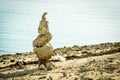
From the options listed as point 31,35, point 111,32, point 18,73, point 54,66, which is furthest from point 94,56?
point 111,32

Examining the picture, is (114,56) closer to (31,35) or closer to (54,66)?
(54,66)

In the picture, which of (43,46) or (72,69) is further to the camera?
(43,46)

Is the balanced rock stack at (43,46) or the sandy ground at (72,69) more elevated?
the balanced rock stack at (43,46)

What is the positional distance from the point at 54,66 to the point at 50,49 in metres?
1.83

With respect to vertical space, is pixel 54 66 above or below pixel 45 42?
below

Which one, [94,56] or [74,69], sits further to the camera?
[94,56]

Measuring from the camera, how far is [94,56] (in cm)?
3494

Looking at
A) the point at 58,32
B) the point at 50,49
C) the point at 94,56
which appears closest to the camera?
the point at 50,49

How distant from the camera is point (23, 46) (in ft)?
268

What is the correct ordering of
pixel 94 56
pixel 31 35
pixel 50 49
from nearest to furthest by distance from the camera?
1. pixel 50 49
2. pixel 94 56
3. pixel 31 35

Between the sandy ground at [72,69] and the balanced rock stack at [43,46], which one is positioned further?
the balanced rock stack at [43,46]

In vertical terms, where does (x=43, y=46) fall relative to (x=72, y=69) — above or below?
above

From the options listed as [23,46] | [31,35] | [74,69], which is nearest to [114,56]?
[74,69]

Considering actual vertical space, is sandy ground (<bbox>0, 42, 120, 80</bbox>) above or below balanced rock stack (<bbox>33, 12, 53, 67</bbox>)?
below
